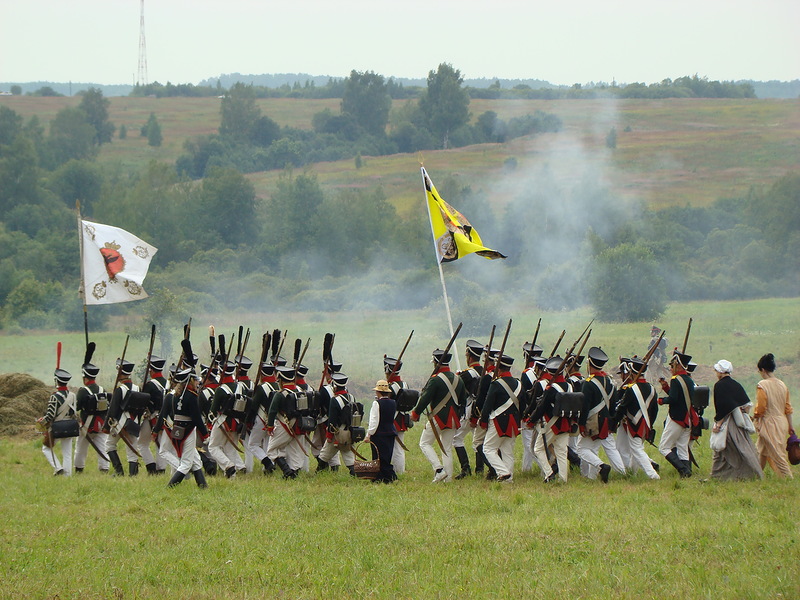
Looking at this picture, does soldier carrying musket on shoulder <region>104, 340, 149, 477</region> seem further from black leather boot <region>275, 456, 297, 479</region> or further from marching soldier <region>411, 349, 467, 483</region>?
marching soldier <region>411, 349, 467, 483</region>

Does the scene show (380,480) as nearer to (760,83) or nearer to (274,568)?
(274,568)

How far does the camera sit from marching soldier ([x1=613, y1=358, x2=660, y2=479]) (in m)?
14.8

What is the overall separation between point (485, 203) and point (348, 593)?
5525 centimetres

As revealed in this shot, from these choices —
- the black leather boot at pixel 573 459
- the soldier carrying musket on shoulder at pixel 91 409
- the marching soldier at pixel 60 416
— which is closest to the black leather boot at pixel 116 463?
the soldier carrying musket on shoulder at pixel 91 409

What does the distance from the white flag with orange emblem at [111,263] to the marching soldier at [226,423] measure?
3.30 meters

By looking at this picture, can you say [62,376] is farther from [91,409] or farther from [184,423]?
[184,423]

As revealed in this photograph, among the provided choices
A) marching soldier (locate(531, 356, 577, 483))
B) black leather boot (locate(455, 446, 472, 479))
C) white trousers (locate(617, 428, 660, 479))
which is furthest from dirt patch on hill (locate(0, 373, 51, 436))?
white trousers (locate(617, 428, 660, 479))

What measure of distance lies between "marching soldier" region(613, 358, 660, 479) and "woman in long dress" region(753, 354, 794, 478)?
61.5 inches

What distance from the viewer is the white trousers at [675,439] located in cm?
1471

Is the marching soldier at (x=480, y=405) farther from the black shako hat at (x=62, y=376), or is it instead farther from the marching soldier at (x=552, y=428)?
the black shako hat at (x=62, y=376)

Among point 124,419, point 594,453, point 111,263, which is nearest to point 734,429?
point 594,453

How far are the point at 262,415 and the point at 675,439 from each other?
639 centimetres

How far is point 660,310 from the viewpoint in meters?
40.5

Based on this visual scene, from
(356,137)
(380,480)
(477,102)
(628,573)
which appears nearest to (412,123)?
(356,137)
